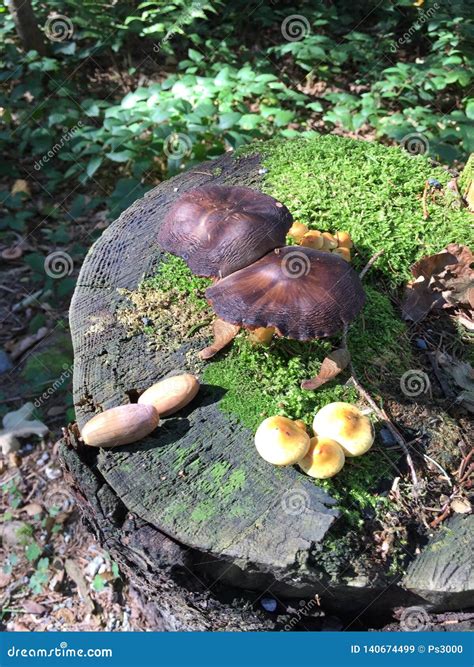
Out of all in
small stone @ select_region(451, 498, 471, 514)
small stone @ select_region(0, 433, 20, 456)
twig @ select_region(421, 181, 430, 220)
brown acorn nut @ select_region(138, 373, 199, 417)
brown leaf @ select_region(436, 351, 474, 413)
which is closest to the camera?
small stone @ select_region(451, 498, 471, 514)

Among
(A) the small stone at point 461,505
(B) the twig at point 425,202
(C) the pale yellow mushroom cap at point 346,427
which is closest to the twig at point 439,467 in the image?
(A) the small stone at point 461,505

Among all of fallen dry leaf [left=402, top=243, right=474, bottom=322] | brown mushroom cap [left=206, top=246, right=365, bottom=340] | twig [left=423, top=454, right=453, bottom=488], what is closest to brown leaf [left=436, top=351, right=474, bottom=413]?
fallen dry leaf [left=402, top=243, right=474, bottom=322]

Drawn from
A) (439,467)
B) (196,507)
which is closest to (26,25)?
(196,507)

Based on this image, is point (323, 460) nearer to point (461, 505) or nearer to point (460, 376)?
point (461, 505)

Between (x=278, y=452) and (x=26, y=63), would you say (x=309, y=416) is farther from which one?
(x=26, y=63)

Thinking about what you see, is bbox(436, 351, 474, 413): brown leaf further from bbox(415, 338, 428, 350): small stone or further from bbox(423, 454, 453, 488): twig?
bbox(423, 454, 453, 488): twig

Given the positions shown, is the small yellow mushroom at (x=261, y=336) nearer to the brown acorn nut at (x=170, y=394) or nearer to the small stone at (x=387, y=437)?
the brown acorn nut at (x=170, y=394)
